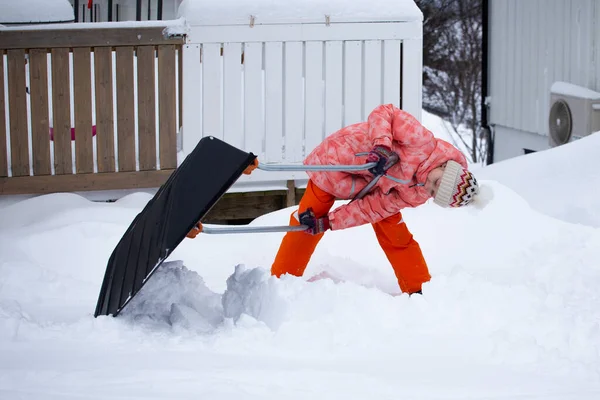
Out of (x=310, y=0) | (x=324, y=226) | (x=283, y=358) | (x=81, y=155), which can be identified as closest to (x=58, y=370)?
(x=283, y=358)

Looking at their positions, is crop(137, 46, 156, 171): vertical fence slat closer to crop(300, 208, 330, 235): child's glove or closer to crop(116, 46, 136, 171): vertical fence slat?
crop(116, 46, 136, 171): vertical fence slat

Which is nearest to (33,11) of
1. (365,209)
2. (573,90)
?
(365,209)

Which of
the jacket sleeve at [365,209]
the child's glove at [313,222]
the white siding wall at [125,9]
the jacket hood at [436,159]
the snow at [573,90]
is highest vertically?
the white siding wall at [125,9]

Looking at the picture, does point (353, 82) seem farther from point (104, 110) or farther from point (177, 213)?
point (177, 213)

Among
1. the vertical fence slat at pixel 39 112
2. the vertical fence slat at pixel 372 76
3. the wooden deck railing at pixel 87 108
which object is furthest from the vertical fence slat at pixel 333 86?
the vertical fence slat at pixel 39 112

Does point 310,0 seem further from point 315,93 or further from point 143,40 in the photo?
point 143,40

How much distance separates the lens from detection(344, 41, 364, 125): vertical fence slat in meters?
7.01

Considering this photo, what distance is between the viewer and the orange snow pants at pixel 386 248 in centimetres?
443

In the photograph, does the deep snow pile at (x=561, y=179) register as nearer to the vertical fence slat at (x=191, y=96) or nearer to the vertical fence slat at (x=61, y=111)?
the vertical fence slat at (x=191, y=96)

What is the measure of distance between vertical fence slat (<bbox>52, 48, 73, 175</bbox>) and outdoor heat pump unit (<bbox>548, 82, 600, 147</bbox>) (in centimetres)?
468

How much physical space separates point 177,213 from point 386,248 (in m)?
1.27

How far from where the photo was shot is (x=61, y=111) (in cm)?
672

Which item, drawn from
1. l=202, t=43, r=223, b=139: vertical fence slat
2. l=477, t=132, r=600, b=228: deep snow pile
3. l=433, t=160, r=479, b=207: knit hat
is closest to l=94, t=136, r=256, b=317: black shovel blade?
l=433, t=160, r=479, b=207: knit hat

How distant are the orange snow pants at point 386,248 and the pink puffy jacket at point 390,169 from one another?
0.23 feet
